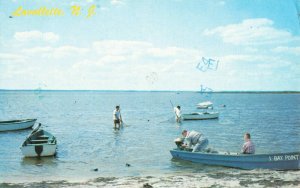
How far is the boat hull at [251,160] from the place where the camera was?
54.4ft

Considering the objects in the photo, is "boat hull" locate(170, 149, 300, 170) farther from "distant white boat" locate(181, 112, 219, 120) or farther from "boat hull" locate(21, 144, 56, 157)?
"distant white boat" locate(181, 112, 219, 120)

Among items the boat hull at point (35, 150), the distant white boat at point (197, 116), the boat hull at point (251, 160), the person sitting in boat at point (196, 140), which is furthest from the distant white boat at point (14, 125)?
the person sitting in boat at point (196, 140)

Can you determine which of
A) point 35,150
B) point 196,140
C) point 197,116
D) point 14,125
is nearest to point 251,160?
point 196,140

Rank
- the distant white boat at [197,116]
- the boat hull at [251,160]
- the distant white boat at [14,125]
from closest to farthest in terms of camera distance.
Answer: the boat hull at [251,160] < the distant white boat at [14,125] < the distant white boat at [197,116]

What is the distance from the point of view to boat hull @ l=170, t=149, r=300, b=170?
16.6 m

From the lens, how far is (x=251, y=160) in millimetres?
17219

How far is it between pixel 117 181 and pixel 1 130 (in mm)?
26561

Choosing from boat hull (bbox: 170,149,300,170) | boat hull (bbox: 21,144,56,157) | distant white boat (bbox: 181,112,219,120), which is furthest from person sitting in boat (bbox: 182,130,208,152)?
distant white boat (bbox: 181,112,219,120)

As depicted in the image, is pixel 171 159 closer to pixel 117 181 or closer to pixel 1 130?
pixel 117 181

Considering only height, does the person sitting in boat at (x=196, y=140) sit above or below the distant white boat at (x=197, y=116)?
above

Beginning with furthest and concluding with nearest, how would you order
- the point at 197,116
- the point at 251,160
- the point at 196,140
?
the point at 197,116 → the point at 196,140 → the point at 251,160

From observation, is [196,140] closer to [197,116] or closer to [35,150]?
[35,150]

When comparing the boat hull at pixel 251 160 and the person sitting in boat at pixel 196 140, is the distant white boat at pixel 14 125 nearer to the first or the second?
the boat hull at pixel 251 160

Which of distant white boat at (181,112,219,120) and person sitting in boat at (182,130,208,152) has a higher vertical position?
person sitting in boat at (182,130,208,152)
